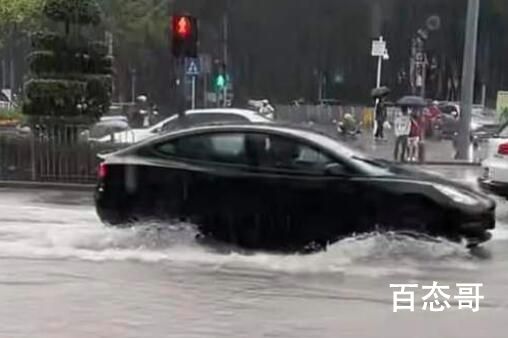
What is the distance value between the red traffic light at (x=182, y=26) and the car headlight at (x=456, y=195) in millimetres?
8745

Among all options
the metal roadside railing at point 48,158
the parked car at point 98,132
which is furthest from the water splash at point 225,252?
the parked car at point 98,132

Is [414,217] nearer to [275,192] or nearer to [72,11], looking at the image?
[275,192]

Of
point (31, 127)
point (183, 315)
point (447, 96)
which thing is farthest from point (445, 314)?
point (447, 96)

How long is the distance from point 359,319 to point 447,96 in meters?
62.3

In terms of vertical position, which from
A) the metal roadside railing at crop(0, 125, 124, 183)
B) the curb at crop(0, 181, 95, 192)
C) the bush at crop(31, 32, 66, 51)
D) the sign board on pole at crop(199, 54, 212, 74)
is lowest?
the curb at crop(0, 181, 95, 192)

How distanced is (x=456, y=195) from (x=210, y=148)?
280 centimetres

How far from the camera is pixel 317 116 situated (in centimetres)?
5006

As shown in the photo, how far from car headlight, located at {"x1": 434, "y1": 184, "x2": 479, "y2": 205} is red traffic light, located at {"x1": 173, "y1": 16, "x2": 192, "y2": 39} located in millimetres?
8745

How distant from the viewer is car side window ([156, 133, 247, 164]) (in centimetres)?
1078

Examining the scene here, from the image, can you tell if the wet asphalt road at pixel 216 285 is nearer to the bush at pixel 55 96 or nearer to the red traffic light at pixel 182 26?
the red traffic light at pixel 182 26

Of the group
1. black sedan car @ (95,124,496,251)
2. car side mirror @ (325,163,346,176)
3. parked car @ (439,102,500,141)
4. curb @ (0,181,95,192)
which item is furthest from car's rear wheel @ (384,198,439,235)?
parked car @ (439,102,500,141)

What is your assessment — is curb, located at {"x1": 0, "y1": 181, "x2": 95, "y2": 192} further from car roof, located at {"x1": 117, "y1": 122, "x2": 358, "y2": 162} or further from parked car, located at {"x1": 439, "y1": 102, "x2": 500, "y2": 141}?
parked car, located at {"x1": 439, "y1": 102, "x2": 500, "y2": 141}

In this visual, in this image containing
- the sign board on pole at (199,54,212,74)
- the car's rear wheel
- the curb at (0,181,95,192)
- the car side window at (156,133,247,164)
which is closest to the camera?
the car's rear wheel

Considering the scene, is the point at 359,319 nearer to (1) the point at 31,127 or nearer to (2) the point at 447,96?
(1) the point at 31,127
